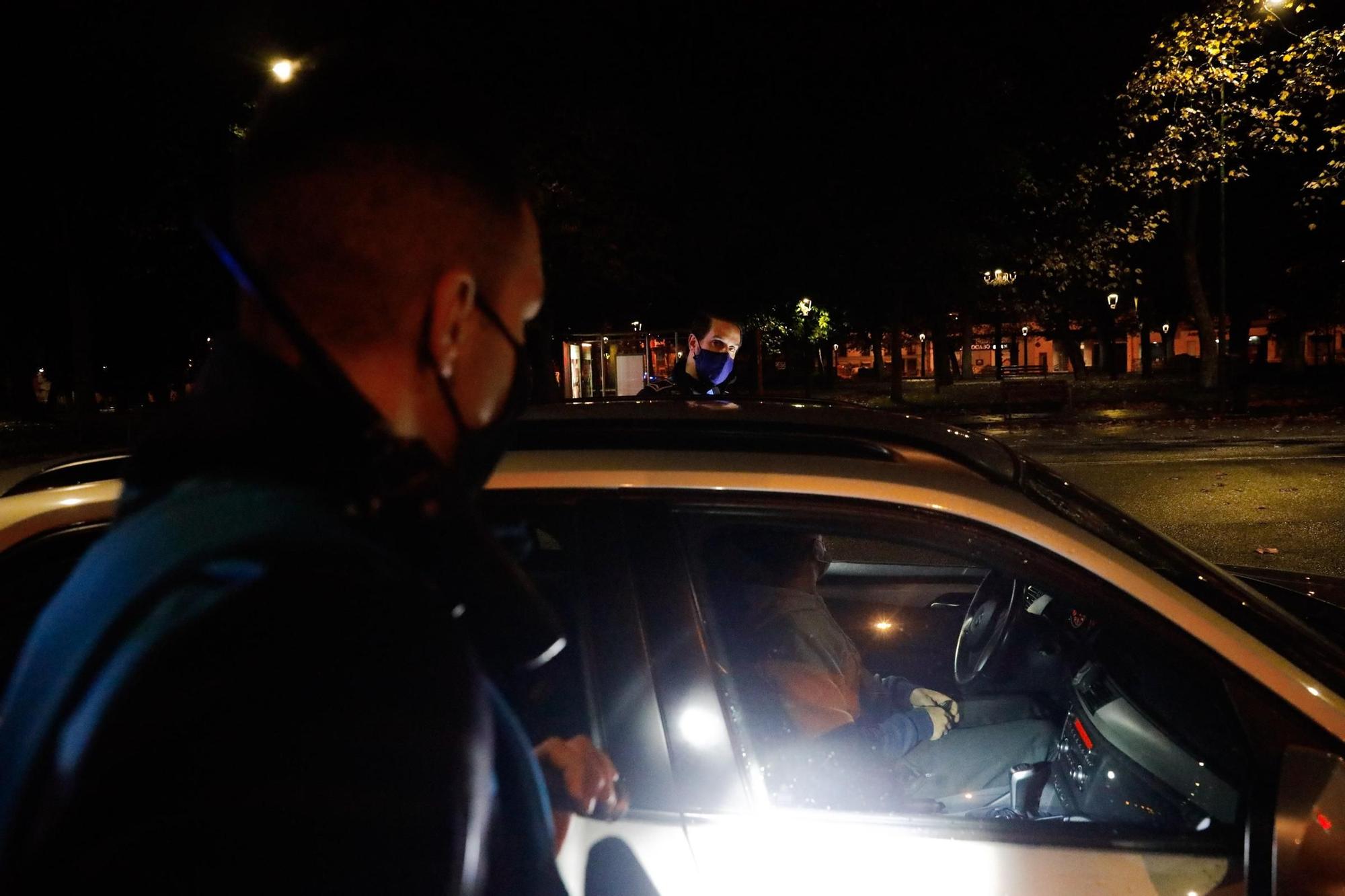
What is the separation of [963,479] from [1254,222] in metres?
42.0

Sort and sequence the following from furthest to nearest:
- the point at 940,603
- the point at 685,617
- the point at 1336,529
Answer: the point at 1336,529 < the point at 940,603 < the point at 685,617

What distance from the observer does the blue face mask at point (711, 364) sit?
20.0 ft

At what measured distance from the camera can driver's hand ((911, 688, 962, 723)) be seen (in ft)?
10.3

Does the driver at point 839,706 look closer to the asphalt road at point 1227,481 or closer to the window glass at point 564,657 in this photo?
the window glass at point 564,657

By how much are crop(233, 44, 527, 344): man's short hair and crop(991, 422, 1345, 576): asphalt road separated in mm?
6896

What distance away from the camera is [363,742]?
0.70m

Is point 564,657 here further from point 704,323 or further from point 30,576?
point 704,323

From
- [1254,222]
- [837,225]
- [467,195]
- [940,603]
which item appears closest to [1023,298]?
[1254,222]

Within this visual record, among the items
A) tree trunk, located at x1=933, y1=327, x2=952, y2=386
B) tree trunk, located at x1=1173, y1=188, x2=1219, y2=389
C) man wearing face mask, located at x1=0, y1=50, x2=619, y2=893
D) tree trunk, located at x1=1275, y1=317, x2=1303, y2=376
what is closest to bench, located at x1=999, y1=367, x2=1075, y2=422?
tree trunk, located at x1=1173, y1=188, x2=1219, y2=389

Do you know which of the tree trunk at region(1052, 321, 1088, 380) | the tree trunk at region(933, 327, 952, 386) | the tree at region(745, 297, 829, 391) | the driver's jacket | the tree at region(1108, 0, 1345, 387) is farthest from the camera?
the tree trunk at region(1052, 321, 1088, 380)

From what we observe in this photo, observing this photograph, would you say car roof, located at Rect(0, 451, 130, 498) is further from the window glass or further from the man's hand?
the man's hand

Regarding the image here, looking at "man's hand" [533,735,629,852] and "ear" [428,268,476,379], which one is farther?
"man's hand" [533,735,629,852]

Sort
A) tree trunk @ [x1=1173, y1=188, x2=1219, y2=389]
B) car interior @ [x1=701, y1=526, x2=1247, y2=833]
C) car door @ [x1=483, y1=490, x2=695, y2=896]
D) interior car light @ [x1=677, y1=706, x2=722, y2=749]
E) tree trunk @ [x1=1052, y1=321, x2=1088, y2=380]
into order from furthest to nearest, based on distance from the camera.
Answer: tree trunk @ [x1=1052, y1=321, x2=1088, y2=380], tree trunk @ [x1=1173, y1=188, x2=1219, y2=389], car interior @ [x1=701, y1=526, x2=1247, y2=833], interior car light @ [x1=677, y1=706, x2=722, y2=749], car door @ [x1=483, y1=490, x2=695, y2=896]

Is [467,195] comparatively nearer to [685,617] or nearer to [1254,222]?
[685,617]
